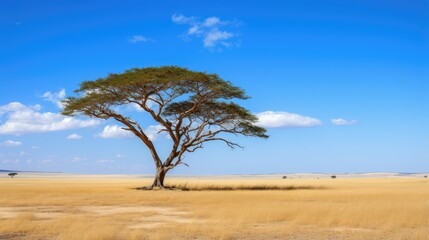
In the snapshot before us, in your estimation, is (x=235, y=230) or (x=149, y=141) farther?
(x=149, y=141)

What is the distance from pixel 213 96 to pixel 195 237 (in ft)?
98.2

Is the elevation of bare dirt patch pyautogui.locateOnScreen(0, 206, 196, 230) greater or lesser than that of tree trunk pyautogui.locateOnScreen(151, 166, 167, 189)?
lesser

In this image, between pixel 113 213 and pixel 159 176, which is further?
pixel 159 176

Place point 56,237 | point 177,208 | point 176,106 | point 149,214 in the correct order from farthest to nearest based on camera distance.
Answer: point 176,106 → point 177,208 → point 149,214 → point 56,237

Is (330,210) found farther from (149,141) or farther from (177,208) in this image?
(149,141)

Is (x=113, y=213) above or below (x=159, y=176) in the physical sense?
below

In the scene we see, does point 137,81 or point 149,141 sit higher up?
point 137,81

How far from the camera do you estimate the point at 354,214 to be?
64.8ft

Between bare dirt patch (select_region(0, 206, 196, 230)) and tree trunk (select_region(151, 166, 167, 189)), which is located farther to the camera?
tree trunk (select_region(151, 166, 167, 189))

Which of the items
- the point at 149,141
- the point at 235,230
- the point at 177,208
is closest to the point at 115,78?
the point at 149,141

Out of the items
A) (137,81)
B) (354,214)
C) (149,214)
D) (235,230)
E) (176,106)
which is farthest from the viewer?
(176,106)

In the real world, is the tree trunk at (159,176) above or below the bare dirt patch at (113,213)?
above

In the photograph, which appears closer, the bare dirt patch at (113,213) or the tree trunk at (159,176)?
the bare dirt patch at (113,213)

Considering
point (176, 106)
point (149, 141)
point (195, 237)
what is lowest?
point (195, 237)
